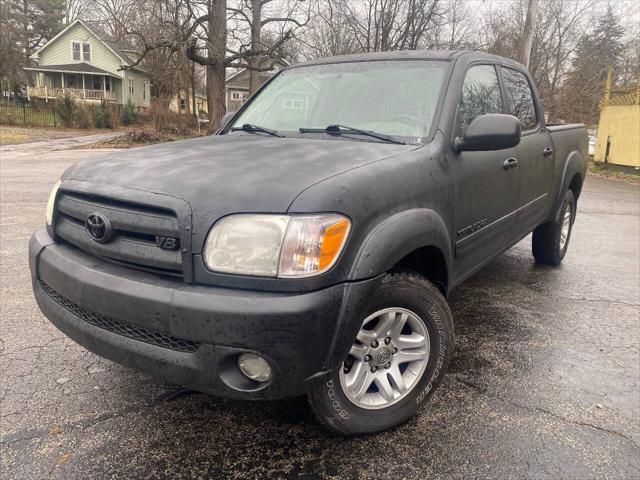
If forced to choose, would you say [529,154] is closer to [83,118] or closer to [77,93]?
[83,118]

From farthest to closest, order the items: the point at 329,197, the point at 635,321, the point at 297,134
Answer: the point at 635,321 → the point at 297,134 → the point at 329,197

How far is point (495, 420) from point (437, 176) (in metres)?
1.26

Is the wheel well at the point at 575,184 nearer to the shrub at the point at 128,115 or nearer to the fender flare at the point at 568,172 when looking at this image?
the fender flare at the point at 568,172

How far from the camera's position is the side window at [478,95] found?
3049 mm

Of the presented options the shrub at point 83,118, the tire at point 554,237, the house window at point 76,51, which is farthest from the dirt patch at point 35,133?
the tire at point 554,237

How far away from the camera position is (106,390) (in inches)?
107

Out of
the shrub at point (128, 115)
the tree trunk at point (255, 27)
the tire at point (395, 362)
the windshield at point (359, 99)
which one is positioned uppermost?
the tree trunk at point (255, 27)

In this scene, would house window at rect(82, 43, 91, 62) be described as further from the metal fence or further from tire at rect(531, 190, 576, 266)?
tire at rect(531, 190, 576, 266)

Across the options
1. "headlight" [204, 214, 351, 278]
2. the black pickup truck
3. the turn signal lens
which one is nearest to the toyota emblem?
the black pickup truck

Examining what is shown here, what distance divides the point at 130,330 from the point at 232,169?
80cm

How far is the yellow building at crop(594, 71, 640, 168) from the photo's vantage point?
14359 millimetres

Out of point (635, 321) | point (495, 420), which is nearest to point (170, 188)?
point (495, 420)

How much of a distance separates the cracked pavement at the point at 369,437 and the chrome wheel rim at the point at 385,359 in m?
0.22

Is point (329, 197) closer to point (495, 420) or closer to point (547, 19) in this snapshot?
point (495, 420)
